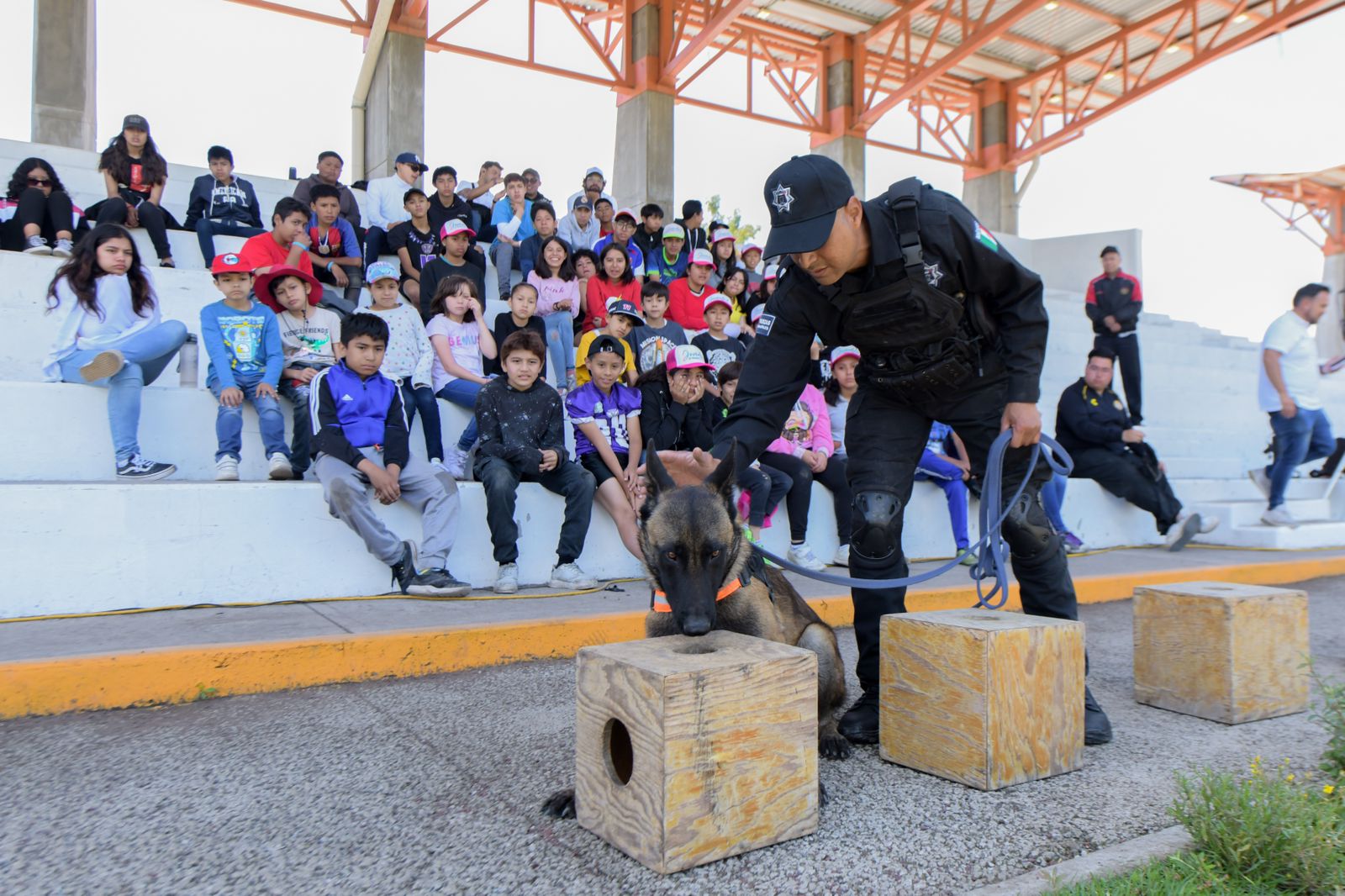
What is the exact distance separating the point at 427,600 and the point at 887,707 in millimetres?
3259

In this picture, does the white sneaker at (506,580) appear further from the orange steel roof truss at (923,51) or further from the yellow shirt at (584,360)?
the orange steel roof truss at (923,51)

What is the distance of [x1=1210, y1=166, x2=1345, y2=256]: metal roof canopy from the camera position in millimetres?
22922

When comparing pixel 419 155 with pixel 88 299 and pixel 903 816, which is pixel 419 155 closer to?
pixel 88 299

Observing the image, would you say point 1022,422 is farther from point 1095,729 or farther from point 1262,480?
point 1262,480

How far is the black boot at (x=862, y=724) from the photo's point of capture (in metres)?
3.25

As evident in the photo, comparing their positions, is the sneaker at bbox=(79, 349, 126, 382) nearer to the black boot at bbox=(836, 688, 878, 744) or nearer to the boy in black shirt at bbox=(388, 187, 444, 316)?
the boy in black shirt at bbox=(388, 187, 444, 316)

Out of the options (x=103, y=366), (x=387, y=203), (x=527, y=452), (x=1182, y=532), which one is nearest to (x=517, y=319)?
(x=527, y=452)

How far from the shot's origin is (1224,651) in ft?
11.6

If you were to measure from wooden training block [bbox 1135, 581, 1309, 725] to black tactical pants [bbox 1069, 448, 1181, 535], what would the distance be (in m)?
5.07

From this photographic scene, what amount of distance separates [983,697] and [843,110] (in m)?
18.9

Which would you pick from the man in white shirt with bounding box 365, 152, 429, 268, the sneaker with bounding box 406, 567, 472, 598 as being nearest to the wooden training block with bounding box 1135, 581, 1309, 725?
the sneaker with bounding box 406, 567, 472, 598

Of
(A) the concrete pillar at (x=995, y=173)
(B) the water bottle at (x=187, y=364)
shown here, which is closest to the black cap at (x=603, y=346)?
(B) the water bottle at (x=187, y=364)

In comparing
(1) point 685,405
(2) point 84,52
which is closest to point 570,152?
(2) point 84,52

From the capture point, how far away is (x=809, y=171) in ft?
9.16
